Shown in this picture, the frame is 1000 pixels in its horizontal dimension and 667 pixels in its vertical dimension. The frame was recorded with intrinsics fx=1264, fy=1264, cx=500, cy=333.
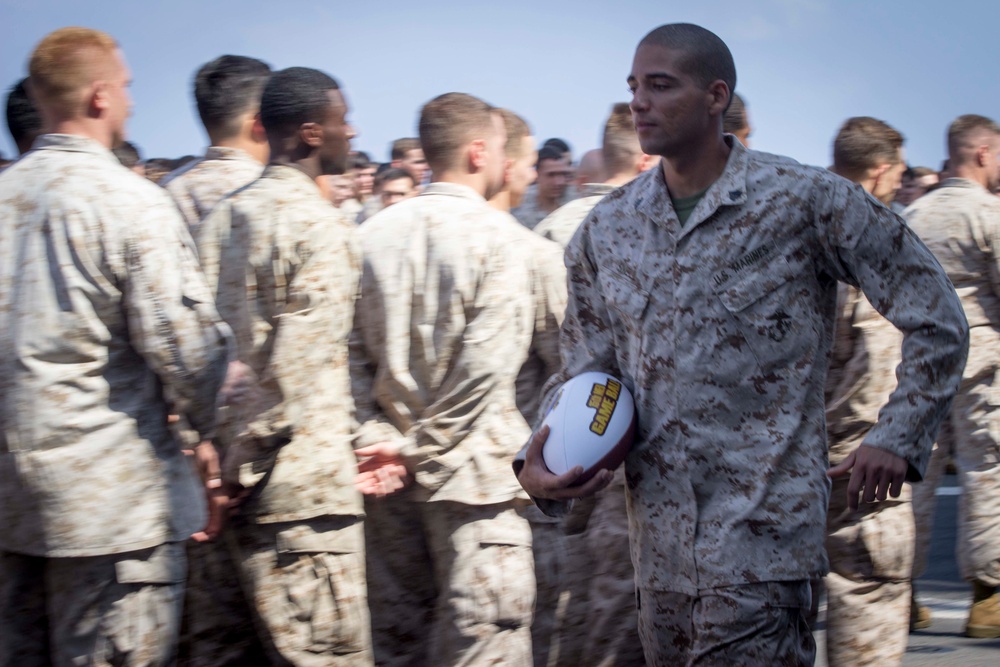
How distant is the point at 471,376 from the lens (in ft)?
15.5

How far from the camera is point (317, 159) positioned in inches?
186

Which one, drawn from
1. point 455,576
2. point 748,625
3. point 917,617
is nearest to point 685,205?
point 748,625

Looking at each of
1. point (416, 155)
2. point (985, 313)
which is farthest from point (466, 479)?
point (416, 155)

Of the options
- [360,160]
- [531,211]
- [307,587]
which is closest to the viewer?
[307,587]

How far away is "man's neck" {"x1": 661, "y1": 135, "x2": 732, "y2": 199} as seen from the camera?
3.43 meters

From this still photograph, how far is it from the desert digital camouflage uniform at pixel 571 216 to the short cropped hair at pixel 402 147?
3474 mm

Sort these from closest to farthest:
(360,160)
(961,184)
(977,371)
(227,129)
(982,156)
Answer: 1. (227,129)
2. (977,371)
3. (961,184)
4. (982,156)
5. (360,160)

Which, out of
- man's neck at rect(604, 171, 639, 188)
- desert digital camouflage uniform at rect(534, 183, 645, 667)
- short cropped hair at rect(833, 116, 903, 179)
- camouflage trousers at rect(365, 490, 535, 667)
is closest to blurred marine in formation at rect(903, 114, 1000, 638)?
short cropped hair at rect(833, 116, 903, 179)

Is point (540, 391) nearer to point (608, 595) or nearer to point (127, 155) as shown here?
point (608, 595)

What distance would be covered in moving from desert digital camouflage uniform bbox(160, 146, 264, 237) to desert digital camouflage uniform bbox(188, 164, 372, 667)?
605mm

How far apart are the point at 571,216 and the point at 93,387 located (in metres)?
3.12

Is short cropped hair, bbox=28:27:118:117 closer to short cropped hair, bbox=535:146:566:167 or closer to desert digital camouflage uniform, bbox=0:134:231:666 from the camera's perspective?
desert digital camouflage uniform, bbox=0:134:231:666

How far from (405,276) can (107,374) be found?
1.35 metres

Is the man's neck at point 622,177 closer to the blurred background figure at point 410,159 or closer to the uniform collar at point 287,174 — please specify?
the uniform collar at point 287,174
